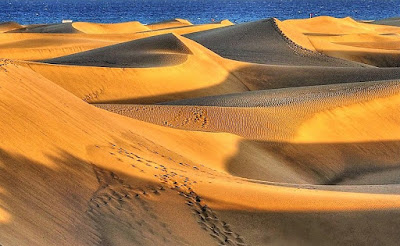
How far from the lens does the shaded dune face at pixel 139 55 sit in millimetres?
17609

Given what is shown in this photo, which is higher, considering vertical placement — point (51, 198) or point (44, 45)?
point (51, 198)

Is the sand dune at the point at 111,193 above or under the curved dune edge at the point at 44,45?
above

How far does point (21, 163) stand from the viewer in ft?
21.6

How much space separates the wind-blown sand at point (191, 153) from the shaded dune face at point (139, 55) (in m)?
0.05

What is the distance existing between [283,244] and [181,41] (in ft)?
43.3

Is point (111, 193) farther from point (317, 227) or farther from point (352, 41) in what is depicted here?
point (352, 41)

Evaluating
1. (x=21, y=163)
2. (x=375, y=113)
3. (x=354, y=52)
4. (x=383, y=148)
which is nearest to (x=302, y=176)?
(x=383, y=148)

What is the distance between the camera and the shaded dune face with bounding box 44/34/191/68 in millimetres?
17609

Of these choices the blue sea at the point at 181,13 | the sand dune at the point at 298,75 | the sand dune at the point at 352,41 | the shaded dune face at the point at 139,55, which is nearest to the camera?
the sand dune at the point at 298,75

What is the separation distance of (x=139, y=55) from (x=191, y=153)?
901cm

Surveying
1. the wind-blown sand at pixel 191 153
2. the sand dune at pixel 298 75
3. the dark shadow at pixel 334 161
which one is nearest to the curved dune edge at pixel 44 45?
the wind-blown sand at pixel 191 153

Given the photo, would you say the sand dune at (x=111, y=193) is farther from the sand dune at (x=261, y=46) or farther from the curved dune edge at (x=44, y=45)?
the sand dune at (x=261, y=46)

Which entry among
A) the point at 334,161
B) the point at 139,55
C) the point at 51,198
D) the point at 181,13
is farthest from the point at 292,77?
the point at 181,13

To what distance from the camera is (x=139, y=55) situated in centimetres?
1838
